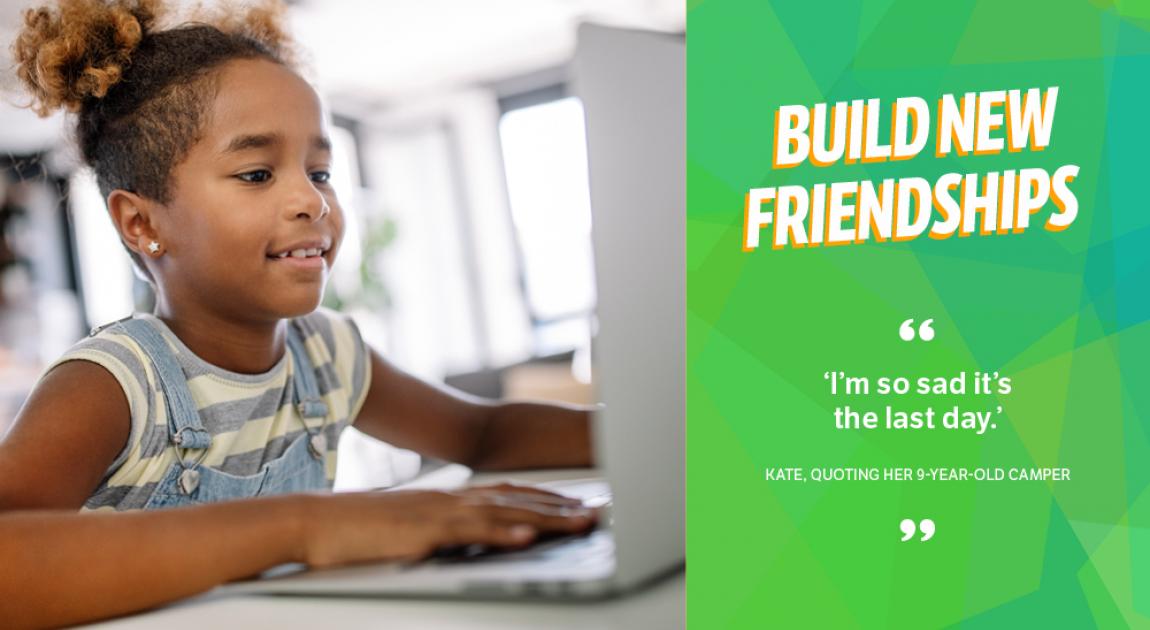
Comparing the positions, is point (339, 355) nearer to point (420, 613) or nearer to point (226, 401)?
point (226, 401)

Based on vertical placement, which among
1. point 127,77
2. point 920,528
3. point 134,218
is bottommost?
point 920,528

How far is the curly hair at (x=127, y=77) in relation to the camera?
743 mm

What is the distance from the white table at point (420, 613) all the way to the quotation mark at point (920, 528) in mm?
90

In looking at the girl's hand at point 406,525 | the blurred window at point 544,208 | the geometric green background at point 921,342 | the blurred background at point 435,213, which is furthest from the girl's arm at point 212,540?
the blurred window at point 544,208

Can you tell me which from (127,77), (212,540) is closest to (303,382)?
(127,77)

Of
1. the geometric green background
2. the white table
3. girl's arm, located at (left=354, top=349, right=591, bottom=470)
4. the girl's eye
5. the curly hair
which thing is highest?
the curly hair

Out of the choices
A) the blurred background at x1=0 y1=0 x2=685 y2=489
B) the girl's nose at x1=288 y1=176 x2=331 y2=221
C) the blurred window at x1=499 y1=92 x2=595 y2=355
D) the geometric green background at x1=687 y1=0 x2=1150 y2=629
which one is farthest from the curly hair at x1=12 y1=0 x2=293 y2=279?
the blurred window at x1=499 y1=92 x2=595 y2=355

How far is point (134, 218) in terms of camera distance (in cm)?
78

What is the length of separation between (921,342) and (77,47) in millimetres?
740

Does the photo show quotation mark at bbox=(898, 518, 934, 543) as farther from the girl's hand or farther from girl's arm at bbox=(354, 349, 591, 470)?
girl's arm at bbox=(354, 349, 591, 470)

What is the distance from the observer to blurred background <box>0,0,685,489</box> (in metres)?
4.08

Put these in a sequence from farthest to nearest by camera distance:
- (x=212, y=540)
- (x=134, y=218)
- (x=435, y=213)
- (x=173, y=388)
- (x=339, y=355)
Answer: (x=435, y=213) → (x=339, y=355) → (x=134, y=218) → (x=173, y=388) → (x=212, y=540)

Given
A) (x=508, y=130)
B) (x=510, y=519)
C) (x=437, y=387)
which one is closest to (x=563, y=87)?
(x=508, y=130)

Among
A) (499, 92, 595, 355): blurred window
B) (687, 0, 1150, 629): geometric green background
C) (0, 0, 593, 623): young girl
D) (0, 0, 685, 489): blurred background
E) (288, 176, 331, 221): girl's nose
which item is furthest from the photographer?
(499, 92, 595, 355): blurred window
